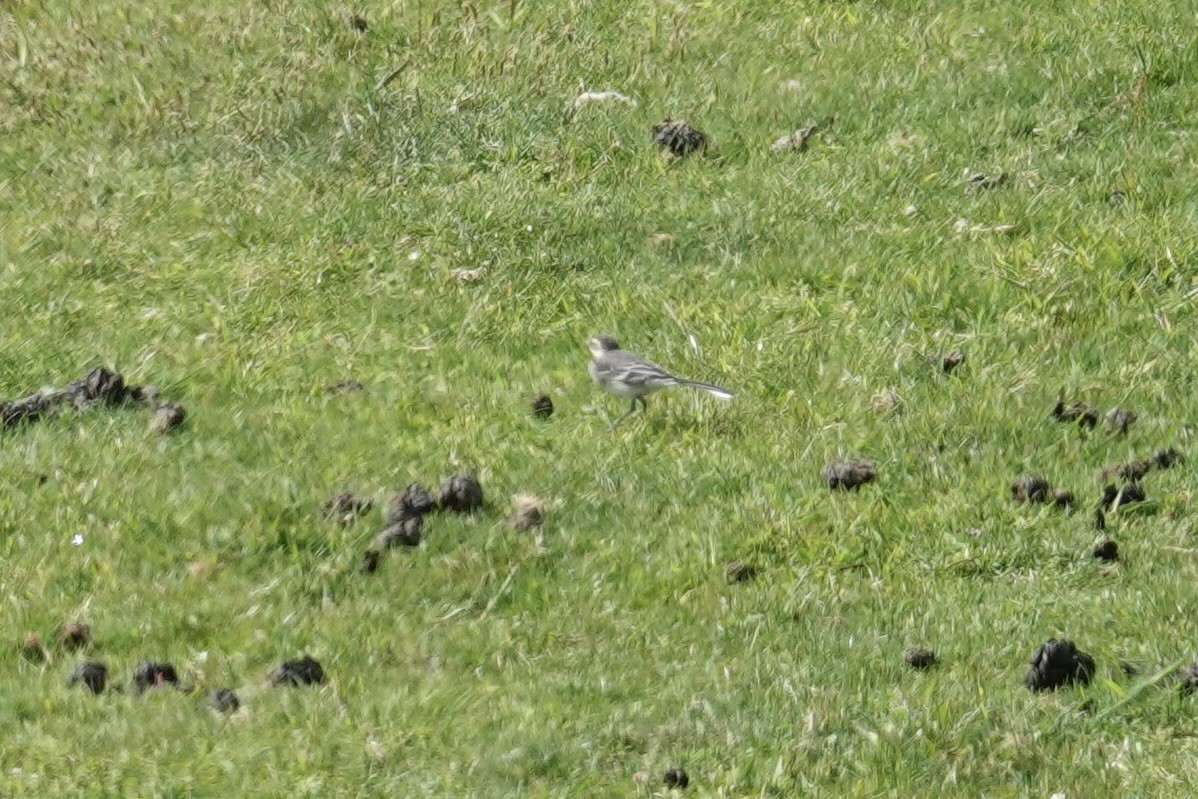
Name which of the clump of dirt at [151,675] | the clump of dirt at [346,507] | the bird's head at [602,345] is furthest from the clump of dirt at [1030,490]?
the clump of dirt at [151,675]

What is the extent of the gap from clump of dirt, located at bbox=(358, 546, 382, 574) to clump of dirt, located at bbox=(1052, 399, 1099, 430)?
11.4 ft

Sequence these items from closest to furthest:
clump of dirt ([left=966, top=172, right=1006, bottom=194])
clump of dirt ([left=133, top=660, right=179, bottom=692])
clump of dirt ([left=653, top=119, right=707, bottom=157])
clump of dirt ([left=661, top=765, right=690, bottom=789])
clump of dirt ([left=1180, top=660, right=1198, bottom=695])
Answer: clump of dirt ([left=661, top=765, right=690, bottom=789]) < clump of dirt ([left=1180, top=660, right=1198, bottom=695]) < clump of dirt ([left=133, top=660, right=179, bottom=692]) < clump of dirt ([left=966, top=172, right=1006, bottom=194]) < clump of dirt ([left=653, top=119, right=707, bottom=157])

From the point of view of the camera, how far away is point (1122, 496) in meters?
9.27

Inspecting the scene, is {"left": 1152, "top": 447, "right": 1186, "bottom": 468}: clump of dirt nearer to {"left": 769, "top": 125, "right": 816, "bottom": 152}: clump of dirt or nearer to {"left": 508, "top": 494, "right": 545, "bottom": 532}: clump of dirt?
{"left": 508, "top": 494, "right": 545, "bottom": 532}: clump of dirt

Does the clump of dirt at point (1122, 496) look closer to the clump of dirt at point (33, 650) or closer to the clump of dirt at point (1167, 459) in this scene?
the clump of dirt at point (1167, 459)

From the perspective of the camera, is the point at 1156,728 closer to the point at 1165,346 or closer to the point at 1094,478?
the point at 1094,478

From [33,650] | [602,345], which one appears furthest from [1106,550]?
[33,650]

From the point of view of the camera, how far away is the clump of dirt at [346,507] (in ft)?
31.8

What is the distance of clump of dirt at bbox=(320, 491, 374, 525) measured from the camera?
970cm

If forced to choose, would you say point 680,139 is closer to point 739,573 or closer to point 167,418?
point 167,418

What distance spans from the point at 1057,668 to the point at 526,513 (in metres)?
2.89

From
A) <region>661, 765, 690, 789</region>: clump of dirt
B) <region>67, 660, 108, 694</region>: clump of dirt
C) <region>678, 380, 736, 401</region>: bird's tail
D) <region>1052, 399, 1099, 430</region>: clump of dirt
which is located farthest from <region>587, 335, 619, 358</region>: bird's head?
<region>661, 765, 690, 789</region>: clump of dirt

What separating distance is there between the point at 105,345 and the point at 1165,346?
6209 mm

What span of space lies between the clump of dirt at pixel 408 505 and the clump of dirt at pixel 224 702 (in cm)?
167
